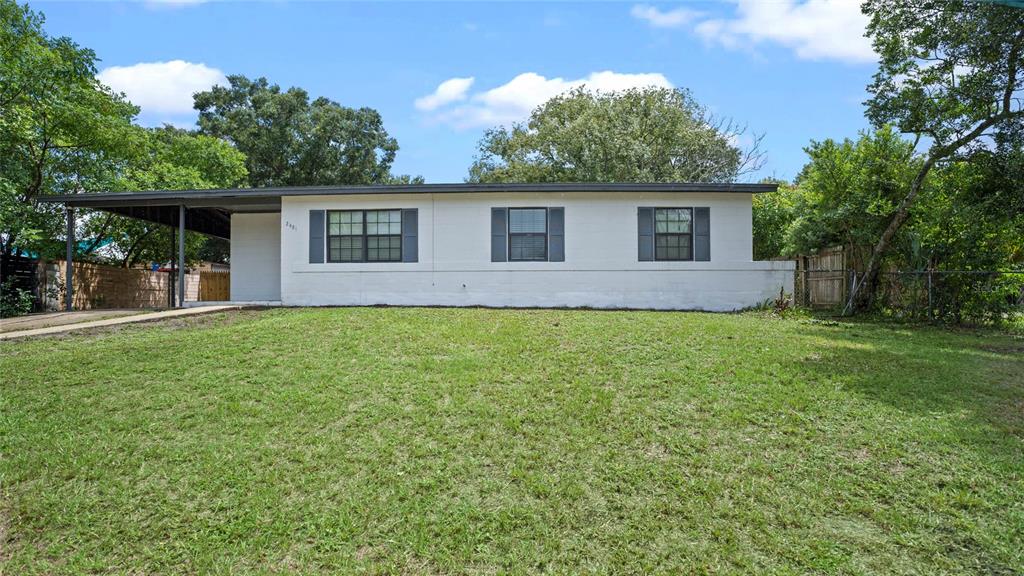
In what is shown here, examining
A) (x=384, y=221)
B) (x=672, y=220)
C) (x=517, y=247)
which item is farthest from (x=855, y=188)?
(x=384, y=221)

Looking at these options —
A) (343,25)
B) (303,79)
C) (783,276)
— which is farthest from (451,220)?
(303,79)

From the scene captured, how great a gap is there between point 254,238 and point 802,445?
1382 centimetres

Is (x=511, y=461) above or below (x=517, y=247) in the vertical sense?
below

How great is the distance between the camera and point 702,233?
12141mm

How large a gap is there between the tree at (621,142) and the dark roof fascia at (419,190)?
10.5 metres

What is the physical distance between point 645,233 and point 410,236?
5.21m

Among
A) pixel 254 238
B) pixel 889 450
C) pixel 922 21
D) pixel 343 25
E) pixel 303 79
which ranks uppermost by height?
pixel 303 79

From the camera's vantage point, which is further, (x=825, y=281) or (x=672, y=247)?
(x=825, y=281)

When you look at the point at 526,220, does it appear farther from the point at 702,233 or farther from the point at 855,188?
the point at 855,188

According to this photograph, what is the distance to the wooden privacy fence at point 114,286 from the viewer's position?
1448 cm

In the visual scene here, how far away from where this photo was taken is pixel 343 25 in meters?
8.89

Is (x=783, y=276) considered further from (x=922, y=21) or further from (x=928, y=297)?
(x=922, y=21)

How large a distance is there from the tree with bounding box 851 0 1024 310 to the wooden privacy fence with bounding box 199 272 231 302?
1676 cm

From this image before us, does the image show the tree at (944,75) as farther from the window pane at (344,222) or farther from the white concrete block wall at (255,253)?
the white concrete block wall at (255,253)
